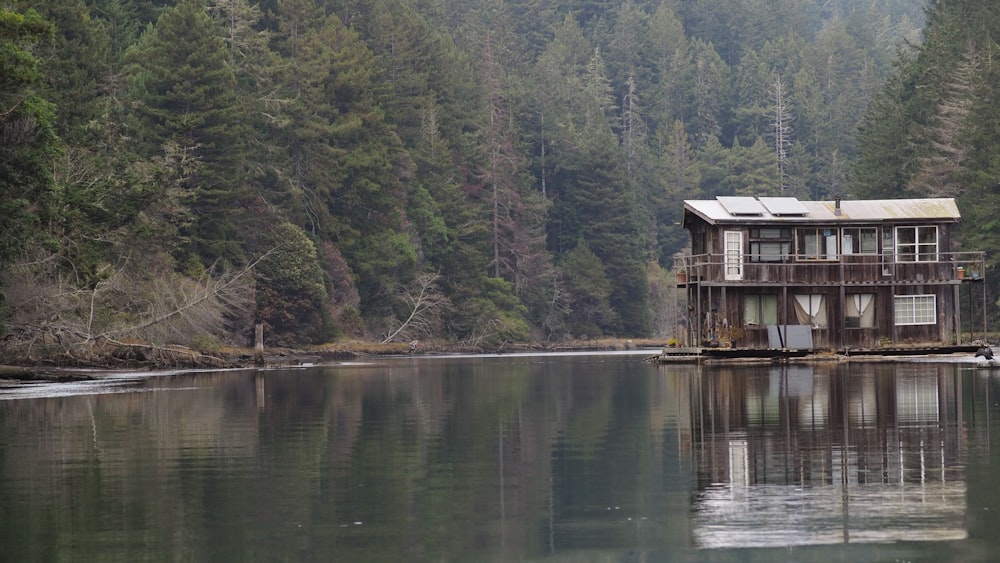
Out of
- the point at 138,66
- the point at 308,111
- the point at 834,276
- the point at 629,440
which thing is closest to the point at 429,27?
the point at 308,111

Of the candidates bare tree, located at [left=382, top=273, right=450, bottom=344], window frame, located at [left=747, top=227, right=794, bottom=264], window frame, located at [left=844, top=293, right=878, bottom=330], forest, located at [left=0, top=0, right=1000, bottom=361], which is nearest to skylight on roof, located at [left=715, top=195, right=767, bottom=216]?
window frame, located at [left=747, top=227, right=794, bottom=264]

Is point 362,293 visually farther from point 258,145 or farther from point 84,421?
point 84,421

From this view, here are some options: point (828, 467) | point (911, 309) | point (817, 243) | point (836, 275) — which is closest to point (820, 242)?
point (817, 243)

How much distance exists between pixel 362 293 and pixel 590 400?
73.8 m

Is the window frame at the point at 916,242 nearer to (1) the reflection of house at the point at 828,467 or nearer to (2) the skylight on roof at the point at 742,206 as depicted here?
(2) the skylight on roof at the point at 742,206

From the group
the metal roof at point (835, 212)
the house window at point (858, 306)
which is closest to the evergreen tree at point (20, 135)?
the metal roof at point (835, 212)

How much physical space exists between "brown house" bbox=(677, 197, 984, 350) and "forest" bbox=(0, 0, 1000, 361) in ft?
70.5

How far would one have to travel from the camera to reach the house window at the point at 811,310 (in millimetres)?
67250

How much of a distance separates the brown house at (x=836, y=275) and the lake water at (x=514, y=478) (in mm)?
25513

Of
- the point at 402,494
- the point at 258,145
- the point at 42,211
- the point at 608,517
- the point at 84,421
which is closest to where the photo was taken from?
the point at 608,517

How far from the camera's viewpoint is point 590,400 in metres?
41.1

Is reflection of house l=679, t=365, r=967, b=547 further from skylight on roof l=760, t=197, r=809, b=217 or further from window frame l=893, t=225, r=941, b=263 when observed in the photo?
window frame l=893, t=225, r=941, b=263

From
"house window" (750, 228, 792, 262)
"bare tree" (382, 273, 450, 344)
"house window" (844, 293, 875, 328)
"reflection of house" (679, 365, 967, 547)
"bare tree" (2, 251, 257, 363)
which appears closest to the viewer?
"reflection of house" (679, 365, 967, 547)

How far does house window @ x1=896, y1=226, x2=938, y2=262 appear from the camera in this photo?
67500mm
